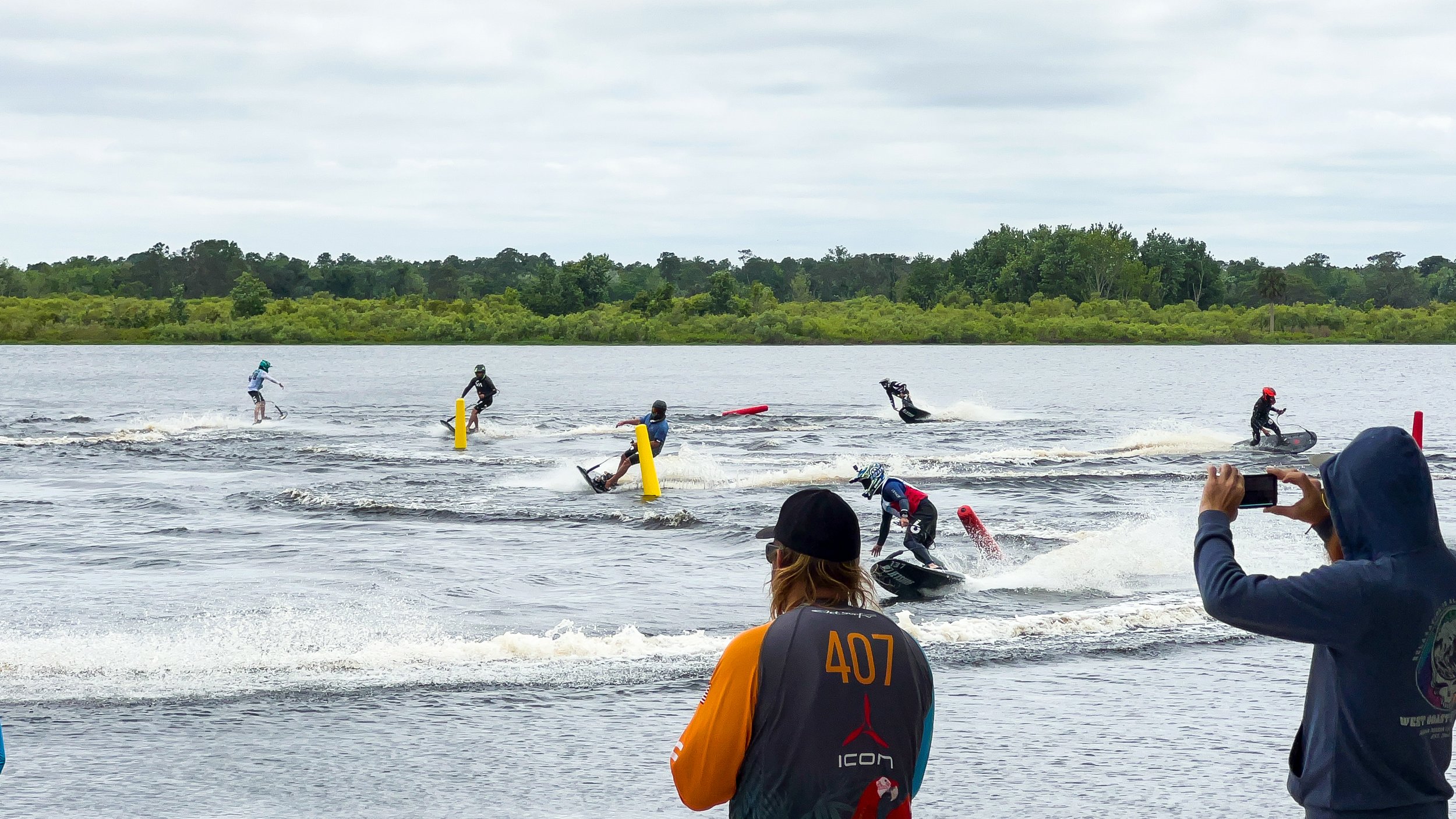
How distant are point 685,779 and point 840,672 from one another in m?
0.48

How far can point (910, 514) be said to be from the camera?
13.9 m

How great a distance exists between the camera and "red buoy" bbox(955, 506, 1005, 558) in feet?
49.2

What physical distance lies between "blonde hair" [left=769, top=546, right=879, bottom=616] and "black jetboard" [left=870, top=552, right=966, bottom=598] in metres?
9.98

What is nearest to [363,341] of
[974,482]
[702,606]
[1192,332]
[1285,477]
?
[1192,332]

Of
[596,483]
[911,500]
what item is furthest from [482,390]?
[911,500]

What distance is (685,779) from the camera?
3410 millimetres

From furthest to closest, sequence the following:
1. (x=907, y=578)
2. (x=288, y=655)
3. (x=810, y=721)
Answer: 1. (x=907, y=578)
2. (x=288, y=655)
3. (x=810, y=721)

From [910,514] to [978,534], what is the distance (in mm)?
1887

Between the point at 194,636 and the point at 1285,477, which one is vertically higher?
the point at 1285,477

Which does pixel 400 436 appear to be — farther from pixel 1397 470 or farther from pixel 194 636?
pixel 1397 470

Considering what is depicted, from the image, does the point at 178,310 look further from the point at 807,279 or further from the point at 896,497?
the point at 896,497

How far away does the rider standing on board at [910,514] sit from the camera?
13914mm

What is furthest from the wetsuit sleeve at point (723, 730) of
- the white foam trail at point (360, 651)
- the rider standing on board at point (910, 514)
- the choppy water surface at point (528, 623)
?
the rider standing on board at point (910, 514)

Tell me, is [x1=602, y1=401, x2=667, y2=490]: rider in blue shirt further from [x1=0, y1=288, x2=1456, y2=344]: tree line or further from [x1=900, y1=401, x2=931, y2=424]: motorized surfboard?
[x1=0, y1=288, x2=1456, y2=344]: tree line
